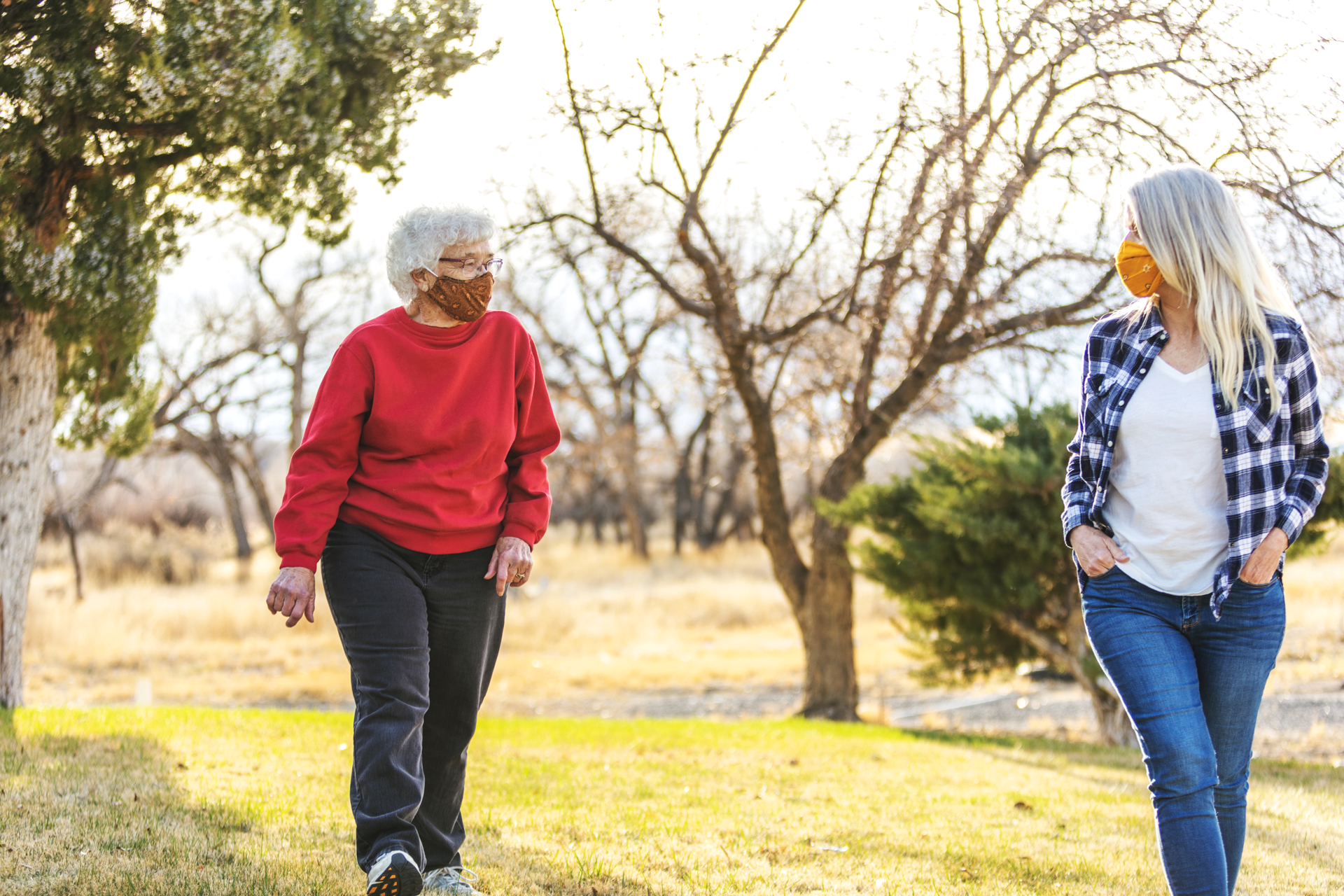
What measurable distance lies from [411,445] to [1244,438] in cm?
208

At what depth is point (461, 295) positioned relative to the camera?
3.11 m

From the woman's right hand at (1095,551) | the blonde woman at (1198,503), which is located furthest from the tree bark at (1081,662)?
the woman's right hand at (1095,551)

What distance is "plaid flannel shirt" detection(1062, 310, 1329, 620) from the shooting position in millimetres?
2629

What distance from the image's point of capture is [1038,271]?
863 centimetres

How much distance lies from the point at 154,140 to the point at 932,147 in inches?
201

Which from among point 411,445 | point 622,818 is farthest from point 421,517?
point 622,818

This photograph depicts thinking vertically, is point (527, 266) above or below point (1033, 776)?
above

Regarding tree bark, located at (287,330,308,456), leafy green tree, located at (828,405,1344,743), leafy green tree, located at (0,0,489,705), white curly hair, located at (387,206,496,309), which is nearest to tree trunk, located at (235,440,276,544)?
tree bark, located at (287,330,308,456)

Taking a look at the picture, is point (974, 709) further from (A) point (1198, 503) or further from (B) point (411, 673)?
(B) point (411, 673)

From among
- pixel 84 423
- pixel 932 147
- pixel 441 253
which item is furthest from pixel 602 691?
pixel 441 253

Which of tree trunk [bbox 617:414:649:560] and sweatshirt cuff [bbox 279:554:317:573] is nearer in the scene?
sweatshirt cuff [bbox 279:554:317:573]

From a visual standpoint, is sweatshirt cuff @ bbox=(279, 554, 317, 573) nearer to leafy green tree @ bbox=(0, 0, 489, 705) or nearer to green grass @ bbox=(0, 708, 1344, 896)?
green grass @ bbox=(0, 708, 1344, 896)

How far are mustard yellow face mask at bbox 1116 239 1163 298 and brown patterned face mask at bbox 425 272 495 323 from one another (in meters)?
1.66

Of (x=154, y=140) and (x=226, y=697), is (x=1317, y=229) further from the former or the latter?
(x=226, y=697)
